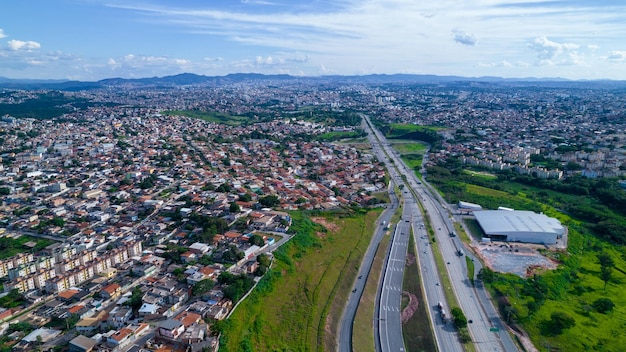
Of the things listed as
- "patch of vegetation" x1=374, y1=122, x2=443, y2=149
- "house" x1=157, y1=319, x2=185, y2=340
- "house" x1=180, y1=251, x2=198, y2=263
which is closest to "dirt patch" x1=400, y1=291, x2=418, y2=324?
"house" x1=157, y1=319, x2=185, y2=340

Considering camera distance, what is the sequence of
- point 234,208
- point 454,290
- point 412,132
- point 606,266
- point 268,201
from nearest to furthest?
A: point 454,290 → point 606,266 → point 234,208 → point 268,201 → point 412,132

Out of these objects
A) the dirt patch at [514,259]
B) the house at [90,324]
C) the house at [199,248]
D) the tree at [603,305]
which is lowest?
the dirt patch at [514,259]

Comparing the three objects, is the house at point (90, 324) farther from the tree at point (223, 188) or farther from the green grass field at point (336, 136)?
the green grass field at point (336, 136)

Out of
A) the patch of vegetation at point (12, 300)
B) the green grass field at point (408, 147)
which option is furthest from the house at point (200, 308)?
the green grass field at point (408, 147)

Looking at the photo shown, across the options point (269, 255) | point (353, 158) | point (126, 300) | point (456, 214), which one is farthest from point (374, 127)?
point (126, 300)

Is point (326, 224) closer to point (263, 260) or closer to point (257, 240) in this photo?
point (257, 240)

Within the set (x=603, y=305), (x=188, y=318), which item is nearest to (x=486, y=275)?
(x=603, y=305)
